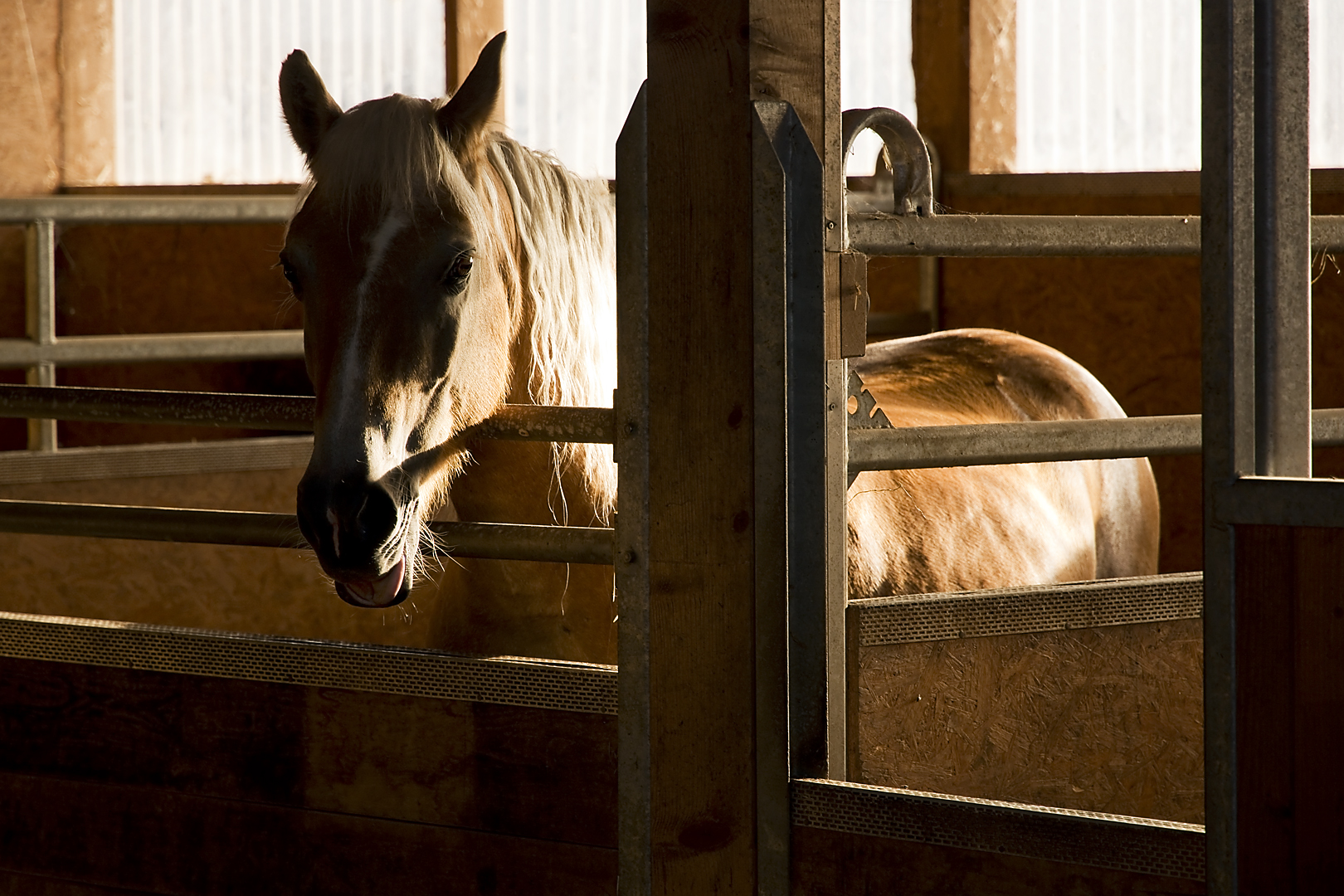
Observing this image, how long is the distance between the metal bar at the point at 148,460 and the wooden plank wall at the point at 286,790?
1754 mm

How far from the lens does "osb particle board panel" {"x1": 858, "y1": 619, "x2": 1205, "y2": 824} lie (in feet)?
5.47

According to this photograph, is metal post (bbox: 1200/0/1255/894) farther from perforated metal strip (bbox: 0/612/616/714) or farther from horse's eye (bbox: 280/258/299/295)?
horse's eye (bbox: 280/258/299/295)

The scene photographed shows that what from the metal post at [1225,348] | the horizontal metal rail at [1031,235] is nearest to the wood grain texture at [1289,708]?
the metal post at [1225,348]

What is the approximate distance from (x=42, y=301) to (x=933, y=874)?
313cm

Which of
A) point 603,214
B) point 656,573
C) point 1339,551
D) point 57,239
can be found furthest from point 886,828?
point 57,239

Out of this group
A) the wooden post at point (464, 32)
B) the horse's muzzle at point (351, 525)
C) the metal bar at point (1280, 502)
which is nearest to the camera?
the metal bar at point (1280, 502)

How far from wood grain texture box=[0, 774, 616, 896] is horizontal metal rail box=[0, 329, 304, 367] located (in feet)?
6.75

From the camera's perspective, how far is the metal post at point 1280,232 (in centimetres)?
114

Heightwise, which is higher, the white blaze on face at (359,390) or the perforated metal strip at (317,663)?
the white blaze on face at (359,390)

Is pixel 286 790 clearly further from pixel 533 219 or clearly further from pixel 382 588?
pixel 533 219

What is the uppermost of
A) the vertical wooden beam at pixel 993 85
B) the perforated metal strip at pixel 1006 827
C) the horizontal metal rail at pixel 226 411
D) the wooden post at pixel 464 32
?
the wooden post at pixel 464 32

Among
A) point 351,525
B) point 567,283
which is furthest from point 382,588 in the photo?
point 567,283

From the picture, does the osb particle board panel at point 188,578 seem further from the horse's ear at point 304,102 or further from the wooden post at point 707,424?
the wooden post at point 707,424

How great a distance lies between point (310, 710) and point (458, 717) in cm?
21
